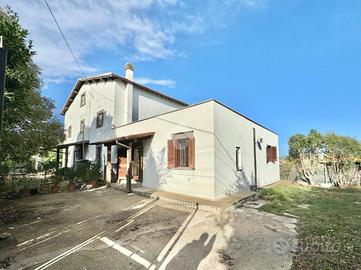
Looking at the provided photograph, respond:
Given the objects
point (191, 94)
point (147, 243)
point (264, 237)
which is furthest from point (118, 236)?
point (191, 94)

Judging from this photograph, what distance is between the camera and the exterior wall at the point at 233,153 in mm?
7840

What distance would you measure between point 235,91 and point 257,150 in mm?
15888

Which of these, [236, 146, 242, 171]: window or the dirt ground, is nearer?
the dirt ground

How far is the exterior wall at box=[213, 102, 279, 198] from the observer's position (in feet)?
25.7

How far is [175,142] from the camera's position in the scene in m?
8.88

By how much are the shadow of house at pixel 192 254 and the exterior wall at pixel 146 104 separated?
11323mm

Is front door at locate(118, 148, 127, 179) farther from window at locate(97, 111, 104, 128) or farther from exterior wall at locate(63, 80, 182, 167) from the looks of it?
window at locate(97, 111, 104, 128)

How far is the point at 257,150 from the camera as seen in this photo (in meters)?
11.4

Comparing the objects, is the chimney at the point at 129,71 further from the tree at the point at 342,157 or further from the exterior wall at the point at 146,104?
the tree at the point at 342,157

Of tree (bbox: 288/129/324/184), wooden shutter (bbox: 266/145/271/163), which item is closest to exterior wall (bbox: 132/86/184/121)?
wooden shutter (bbox: 266/145/271/163)

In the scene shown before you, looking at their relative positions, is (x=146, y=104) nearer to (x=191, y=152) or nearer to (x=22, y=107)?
(x=191, y=152)

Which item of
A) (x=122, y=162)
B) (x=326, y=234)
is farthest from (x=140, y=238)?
(x=122, y=162)

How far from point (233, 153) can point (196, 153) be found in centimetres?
186

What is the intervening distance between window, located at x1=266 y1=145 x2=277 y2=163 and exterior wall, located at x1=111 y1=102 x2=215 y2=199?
6820 mm
